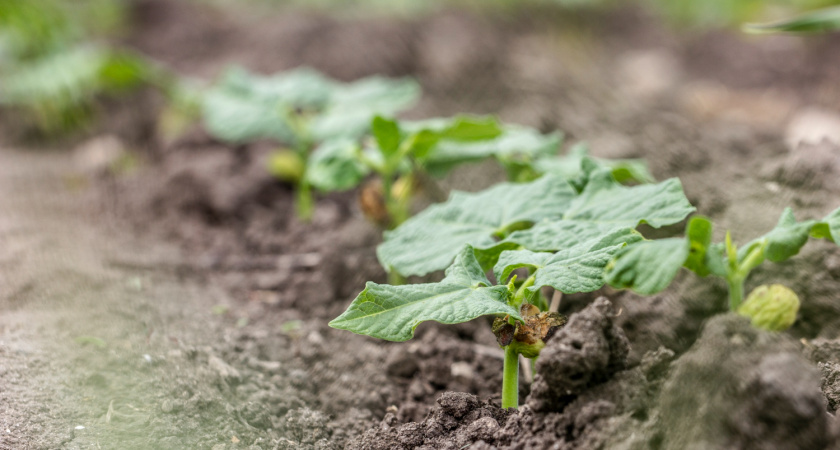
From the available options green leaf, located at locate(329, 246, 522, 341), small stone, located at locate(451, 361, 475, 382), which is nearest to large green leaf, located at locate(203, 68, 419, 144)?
small stone, located at locate(451, 361, 475, 382)

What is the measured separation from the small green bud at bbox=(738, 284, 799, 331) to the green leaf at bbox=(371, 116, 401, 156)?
90cm

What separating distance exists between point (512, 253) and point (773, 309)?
39 cm

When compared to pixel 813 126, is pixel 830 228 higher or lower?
higher

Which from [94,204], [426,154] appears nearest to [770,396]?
[426,154]

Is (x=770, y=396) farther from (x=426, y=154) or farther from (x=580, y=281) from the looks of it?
(x=426, y=154)

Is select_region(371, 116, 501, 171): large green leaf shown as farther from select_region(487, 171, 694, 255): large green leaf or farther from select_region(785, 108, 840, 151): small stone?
select_region(785, 108, 840, 151): small stone

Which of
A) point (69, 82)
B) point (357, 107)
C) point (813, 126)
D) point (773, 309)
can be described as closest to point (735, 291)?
point (773, 309)

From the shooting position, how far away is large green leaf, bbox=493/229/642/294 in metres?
0.96

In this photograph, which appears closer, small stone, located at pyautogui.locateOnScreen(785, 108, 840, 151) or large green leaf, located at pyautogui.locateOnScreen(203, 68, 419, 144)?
large green leaf, located at pyautogui.locateOnScreen(203, 68, 419, 144)

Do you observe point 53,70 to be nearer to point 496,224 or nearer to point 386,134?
point 386,134

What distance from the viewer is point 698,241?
3.03ft

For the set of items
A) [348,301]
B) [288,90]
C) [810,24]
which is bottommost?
[348,301]

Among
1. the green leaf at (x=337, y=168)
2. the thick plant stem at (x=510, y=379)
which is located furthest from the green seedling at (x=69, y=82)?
the thick plant stem at (x=510, y=379)

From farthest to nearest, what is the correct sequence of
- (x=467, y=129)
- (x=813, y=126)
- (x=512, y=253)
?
(x=813, y=126)
(x=467, y=129)
(x=512, y=253)
